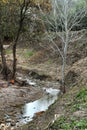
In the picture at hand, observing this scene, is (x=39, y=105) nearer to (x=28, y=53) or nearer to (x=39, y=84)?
(x=39, y=84)

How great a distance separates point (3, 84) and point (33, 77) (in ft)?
13.6

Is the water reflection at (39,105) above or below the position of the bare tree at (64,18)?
below

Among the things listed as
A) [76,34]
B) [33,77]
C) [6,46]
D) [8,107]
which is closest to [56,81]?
[33,77]

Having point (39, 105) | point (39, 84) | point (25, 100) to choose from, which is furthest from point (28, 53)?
point (39, 105)

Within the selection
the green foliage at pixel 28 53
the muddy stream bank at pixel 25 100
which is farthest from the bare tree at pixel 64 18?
the green foliage at pixel 28 53

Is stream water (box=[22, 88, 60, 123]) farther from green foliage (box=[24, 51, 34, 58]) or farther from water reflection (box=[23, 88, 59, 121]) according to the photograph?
green foliage (box=[24, 51, 34, 58])

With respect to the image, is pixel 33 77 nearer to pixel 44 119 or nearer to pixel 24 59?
pixel 24 59

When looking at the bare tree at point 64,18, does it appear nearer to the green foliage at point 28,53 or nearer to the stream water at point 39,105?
the stream water at point 39,105

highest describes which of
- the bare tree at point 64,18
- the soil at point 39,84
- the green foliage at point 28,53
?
the bare tree at point 64,18

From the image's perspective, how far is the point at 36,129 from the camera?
9422mm

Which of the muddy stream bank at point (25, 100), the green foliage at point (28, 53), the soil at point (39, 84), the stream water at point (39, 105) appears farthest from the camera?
the green foliage at point (28, 53)

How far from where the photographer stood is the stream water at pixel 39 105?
46.8 ft

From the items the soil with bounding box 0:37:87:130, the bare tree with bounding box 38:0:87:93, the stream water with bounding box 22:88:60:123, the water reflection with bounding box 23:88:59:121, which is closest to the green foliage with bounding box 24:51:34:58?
the soil with bounding box 0:37:87:130

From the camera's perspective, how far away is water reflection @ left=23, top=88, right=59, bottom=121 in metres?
14.6
